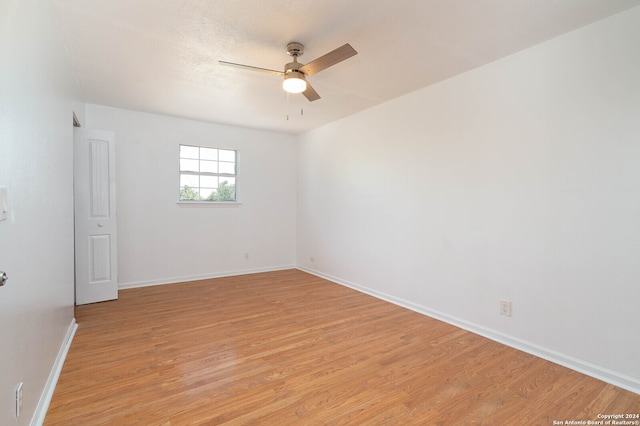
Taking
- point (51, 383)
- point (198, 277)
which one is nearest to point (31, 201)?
point (51, 383)

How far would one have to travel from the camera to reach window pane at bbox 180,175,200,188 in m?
4.87

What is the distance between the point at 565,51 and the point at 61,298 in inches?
169

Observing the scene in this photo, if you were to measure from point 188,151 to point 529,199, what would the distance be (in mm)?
4562

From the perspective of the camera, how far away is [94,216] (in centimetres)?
369

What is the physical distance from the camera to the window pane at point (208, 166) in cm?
504

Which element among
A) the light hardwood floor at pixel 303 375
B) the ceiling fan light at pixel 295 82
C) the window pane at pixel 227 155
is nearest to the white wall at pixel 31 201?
the light hardwood floor at pixel 303 375

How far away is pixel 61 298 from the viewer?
92.9 inches

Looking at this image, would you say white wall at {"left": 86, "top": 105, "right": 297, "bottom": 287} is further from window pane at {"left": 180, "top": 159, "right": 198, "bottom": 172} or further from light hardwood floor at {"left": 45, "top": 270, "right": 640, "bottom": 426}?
light hardwood floor at {"left": 45, "top": 270, "right": 640, "bottom": 426}

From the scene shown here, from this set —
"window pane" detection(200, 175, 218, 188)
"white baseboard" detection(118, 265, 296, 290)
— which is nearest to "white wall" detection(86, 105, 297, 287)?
"white baseboard" detection(118, 265, 296, 290)

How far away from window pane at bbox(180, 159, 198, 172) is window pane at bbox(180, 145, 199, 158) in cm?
8

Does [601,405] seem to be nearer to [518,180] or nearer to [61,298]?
[518,180]

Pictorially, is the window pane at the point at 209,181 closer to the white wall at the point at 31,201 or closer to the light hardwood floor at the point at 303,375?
the light hardwood floor at the point at 303,375

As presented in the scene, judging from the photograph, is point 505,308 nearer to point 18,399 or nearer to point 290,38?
point 290,38

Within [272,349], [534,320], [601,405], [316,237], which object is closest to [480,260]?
[534,320]
